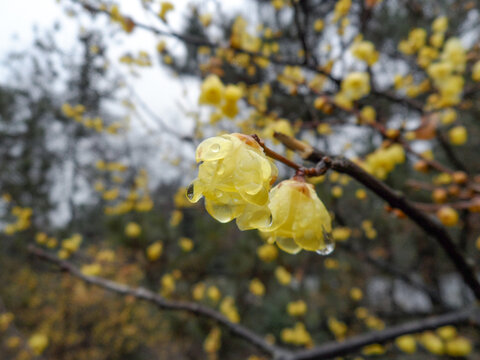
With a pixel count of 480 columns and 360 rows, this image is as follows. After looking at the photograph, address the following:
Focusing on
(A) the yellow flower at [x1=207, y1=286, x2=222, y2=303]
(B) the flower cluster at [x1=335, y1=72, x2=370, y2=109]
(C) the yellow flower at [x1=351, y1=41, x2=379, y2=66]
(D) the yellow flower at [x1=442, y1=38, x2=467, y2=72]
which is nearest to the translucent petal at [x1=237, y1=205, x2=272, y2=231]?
(B) the flower cluster at [x1=335, y1=72, x2=370, y2=109]

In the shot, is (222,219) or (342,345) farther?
(342,345)

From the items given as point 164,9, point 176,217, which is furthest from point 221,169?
point 176,217

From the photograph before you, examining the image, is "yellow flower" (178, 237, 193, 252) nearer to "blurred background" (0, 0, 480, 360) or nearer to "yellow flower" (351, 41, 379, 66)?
"blurred background" (0, 0, 480, 360)

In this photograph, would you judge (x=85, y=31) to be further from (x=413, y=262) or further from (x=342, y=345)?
(x=413, y=262)

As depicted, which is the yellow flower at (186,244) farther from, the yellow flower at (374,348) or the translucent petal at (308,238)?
the translucent petal at (308,238)

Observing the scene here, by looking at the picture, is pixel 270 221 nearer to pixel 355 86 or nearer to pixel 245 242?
pixel 355 86

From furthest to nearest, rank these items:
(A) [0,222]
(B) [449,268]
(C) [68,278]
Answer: (A) [0,222]
(B) [449,268]
(C) [68,278]

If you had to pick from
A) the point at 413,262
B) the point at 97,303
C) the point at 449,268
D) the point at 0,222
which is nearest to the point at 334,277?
the point at 413,262
